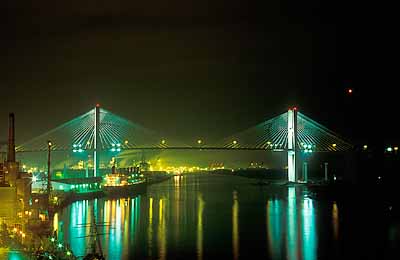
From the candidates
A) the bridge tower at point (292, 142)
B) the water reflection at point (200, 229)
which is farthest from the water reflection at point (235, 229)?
the bridge tower at point (292, 142)

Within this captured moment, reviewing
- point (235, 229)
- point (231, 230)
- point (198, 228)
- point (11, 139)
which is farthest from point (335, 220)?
point (11, 139)

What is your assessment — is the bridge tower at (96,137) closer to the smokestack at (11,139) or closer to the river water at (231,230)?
the river water at (231,230)

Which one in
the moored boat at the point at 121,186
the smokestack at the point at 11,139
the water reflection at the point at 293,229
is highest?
the smokestack at the point at 11,139

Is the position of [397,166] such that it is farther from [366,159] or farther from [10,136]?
[10,136]

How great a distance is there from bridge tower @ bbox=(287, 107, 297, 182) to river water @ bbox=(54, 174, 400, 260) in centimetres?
587

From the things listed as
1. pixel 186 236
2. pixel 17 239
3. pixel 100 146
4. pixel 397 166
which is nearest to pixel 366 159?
pixel 397 166

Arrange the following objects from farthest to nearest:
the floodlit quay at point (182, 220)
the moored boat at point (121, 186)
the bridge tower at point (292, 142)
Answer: the bridge tower at point (292, 142)
the moored boat at point (121, 186)
the floodlit quay at point (182, 220)

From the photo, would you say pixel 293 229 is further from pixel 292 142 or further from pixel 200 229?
pixel 292 142

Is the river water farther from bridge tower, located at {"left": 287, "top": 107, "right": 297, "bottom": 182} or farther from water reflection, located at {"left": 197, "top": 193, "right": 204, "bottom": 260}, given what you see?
bridge tower, located at {"left": 287, "top": 107, "right": 297, "bottom": 182}

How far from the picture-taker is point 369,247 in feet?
28.9

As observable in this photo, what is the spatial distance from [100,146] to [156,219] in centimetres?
896

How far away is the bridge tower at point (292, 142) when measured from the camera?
21733 millimetres

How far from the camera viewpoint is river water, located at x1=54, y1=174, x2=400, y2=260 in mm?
→ 8195

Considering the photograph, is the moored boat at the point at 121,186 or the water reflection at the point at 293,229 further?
the moored boat at the point at 121,186
